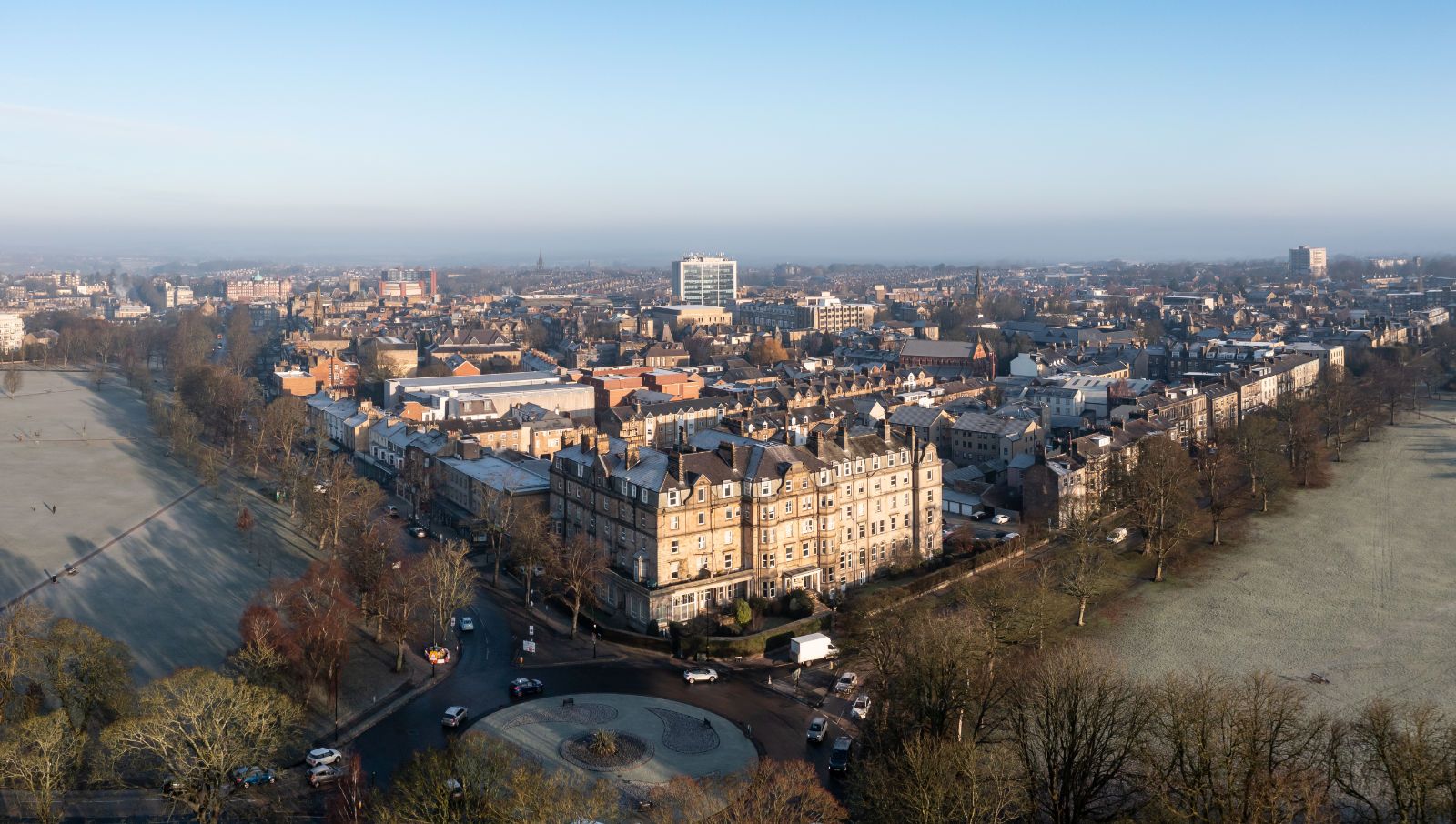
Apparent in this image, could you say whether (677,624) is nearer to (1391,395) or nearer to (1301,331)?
(1391,395)

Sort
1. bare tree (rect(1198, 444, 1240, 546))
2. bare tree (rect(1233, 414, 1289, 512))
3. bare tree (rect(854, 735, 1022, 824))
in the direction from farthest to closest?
bare tree (rect(1233, 414, 1289, 512))
bare tree (rect(1198, 444, 1240, 546))
bare tree (rect(854, 735, 1022, 824))

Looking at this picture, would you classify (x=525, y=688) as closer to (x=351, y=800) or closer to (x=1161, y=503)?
(x=351, y=800)

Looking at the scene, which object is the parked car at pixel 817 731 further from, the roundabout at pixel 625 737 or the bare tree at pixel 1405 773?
the bare tree at pixel 1405 773

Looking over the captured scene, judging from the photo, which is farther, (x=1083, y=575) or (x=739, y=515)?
(x=739, y=515)

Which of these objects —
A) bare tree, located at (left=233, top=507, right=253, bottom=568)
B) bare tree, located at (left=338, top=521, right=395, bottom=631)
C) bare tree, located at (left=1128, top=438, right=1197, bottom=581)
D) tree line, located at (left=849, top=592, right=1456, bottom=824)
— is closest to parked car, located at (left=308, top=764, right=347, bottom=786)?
bare tree, located at (left=338, top=521, right=395, bottom=631)

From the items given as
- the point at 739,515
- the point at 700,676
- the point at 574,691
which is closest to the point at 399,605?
the point at 574,691

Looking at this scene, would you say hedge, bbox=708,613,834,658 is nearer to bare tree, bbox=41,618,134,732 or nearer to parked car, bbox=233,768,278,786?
parked car, bbox=233,768,278,786
